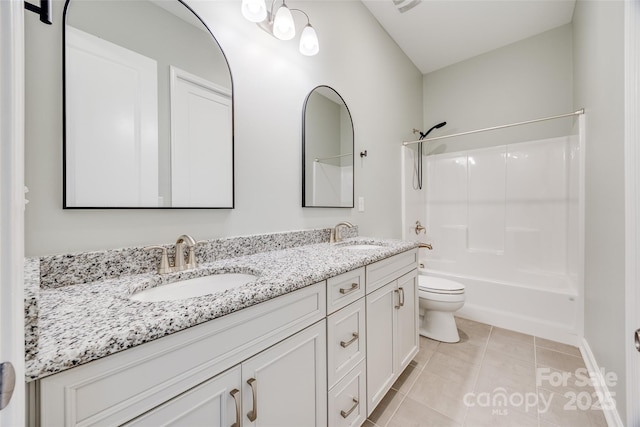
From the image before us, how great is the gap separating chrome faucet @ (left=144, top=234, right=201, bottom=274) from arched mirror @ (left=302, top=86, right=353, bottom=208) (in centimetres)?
74

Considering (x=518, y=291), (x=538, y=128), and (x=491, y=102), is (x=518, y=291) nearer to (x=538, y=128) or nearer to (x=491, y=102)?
(x=538, y=128)

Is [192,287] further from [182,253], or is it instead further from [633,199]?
[633,199]

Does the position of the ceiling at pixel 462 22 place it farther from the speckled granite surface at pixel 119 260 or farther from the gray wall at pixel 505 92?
the speckled granite surface at pixel 119 260

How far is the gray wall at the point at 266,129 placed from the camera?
75 cm

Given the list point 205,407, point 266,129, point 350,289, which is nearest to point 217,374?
point 205,407

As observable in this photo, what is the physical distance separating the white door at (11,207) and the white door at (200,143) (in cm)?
75

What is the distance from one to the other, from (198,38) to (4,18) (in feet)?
3.25

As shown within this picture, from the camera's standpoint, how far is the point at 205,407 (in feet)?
1.99

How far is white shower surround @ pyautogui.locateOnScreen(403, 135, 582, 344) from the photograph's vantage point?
2.13 meters

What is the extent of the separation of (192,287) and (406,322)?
49.6 inches

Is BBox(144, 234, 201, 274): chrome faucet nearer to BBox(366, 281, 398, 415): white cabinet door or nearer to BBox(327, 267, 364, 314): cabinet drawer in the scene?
BBox(327, 267, 364, 314): cabinet drawer

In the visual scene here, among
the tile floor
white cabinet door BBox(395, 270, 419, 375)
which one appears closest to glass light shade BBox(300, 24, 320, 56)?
white cabinet door BBox(395, 270, 419, 375)

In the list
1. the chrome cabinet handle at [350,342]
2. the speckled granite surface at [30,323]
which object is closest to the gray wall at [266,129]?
the speckled granite surface at [30,323]

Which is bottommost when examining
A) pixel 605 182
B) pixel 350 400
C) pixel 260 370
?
pixel 350 400
